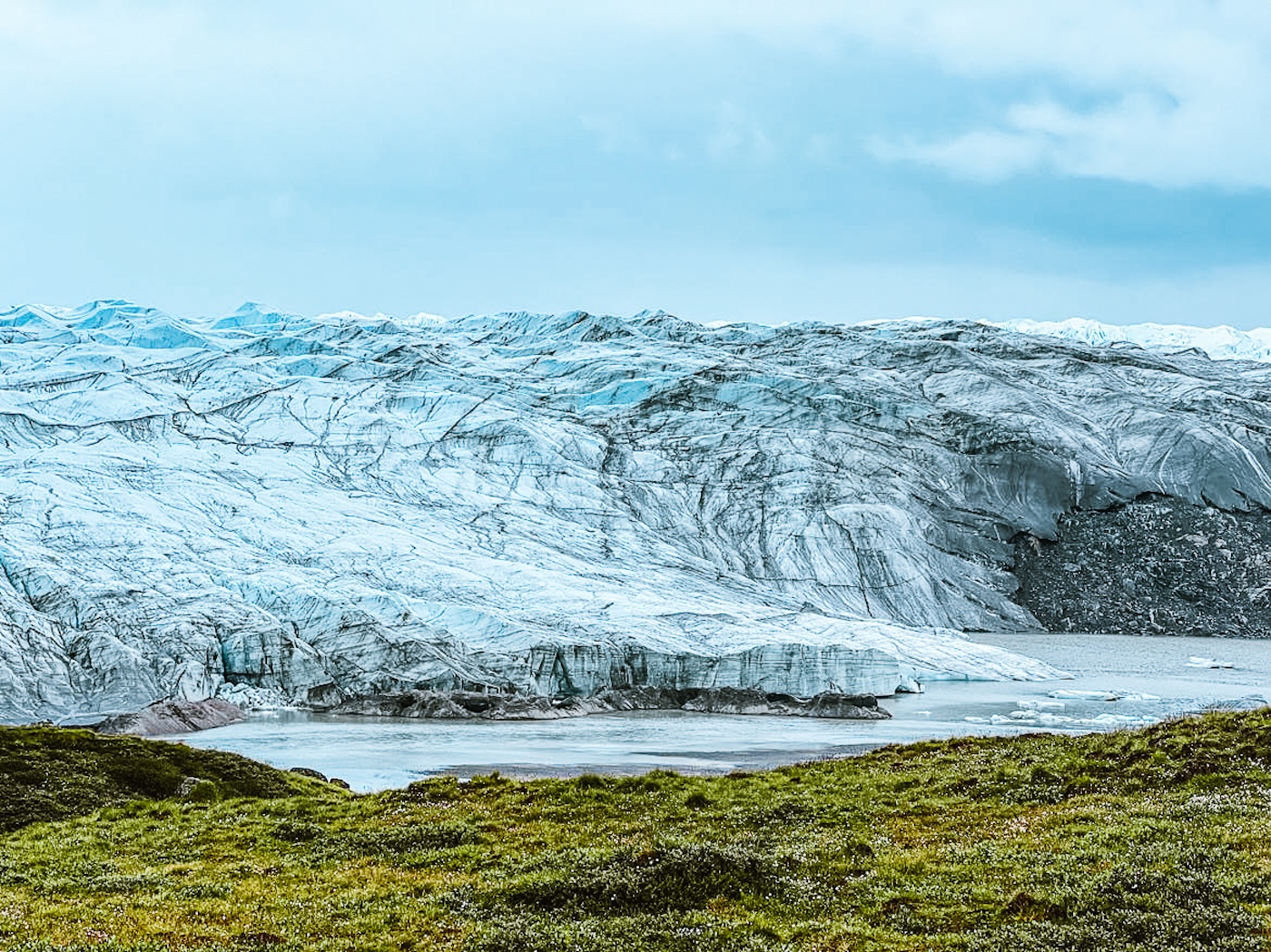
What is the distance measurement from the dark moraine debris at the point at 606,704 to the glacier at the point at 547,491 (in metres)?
1.34

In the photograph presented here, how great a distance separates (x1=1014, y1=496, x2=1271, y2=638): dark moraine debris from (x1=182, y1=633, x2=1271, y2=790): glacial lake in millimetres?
35692

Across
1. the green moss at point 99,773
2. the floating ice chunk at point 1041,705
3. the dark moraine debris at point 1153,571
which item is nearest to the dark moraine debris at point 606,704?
the floating ice chunk at point 1041,705

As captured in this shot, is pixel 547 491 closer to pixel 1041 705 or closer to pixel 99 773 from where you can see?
pixel 1041 705

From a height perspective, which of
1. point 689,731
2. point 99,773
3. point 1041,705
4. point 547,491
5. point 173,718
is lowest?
point 689,731

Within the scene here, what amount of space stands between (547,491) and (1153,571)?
62.8 m

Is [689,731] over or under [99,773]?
under

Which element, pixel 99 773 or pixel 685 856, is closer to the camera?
pixel 685 856

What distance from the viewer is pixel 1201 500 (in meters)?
130

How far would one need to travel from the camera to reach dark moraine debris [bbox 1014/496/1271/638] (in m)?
117

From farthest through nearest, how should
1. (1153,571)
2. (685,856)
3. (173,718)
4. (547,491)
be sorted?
(1153,571), (547,491), (173,718), (685,856)

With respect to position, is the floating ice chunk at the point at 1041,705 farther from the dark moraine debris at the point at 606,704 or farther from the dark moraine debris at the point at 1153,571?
the dark moraine debris at the point at 1153,571

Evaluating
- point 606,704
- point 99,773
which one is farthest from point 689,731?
point 99,773

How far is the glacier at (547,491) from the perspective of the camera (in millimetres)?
67438

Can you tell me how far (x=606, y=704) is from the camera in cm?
6700
